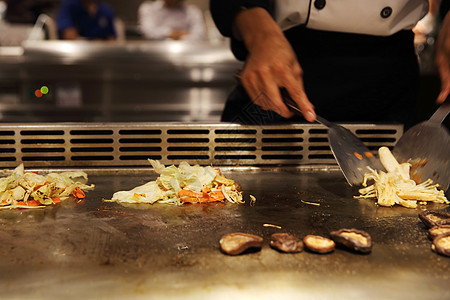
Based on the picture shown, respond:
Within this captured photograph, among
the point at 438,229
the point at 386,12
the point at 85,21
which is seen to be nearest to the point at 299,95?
the point at 438,229

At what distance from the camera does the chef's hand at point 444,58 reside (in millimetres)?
1611

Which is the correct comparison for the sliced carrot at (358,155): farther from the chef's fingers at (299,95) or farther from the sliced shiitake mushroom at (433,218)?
the sliced shiitake mushroom at (433,218)

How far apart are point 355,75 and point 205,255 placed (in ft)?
4.89

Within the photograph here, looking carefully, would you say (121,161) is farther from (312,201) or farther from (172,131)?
(312,201)

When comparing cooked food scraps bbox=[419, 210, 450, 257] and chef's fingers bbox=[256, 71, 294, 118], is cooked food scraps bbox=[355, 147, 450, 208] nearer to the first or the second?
cooked food scraps bbox=[419, 210, 450, 257]

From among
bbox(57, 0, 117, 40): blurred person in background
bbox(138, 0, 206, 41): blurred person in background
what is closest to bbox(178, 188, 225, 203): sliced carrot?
bbox(57, 0, 117, 40): blurred person in background

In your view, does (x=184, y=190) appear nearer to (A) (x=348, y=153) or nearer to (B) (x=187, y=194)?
(B) (x=187, y=194)

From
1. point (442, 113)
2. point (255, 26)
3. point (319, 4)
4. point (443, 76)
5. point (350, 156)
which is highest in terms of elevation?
point (319, 4)

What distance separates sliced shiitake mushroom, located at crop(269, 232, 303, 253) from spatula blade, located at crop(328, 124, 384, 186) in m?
0.60

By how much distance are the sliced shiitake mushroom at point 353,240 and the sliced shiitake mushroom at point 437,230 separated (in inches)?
7.9

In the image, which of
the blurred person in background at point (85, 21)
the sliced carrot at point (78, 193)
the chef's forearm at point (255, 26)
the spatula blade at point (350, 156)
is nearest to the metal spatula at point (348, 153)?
the spatula blade at point (350, 156)

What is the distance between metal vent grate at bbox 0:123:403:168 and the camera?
1.78 meters

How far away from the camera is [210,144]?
1.83 metres

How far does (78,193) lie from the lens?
4.80 feet
